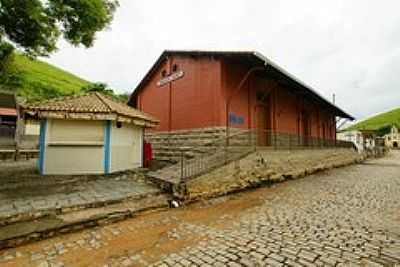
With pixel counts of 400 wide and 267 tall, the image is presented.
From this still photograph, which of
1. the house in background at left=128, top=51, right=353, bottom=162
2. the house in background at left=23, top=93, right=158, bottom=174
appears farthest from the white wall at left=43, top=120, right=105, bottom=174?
the house in background at left=128, top=51, right=353, bottom=162

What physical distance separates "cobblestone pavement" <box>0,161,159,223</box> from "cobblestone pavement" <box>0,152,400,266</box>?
101 centimetres

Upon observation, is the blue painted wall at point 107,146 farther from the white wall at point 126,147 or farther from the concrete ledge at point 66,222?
the concrete ledge at point 66,222

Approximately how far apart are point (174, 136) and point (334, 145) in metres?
12.3

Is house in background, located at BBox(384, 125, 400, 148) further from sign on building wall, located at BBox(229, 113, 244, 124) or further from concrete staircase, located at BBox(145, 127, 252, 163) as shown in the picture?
concrete staircase, located at BBox(145, 127, 252, 163)

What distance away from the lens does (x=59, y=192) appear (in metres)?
5.65

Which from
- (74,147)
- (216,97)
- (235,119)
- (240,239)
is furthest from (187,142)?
(240,239)

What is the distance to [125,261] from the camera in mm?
3014

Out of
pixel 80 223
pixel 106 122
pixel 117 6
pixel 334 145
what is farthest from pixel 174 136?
pixel 334 145

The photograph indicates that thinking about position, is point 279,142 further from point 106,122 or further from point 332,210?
point 106,122

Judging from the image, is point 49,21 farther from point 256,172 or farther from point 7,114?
point 7,114

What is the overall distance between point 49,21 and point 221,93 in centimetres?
650

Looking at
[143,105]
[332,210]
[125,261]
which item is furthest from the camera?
[143,105]

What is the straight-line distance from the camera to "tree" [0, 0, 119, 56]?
7.13 metres

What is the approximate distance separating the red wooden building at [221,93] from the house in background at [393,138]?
2326 inches
